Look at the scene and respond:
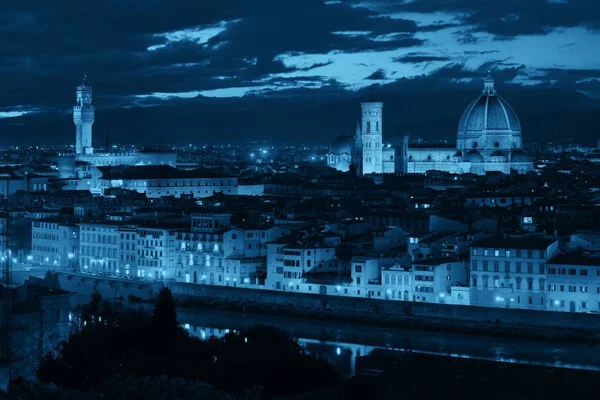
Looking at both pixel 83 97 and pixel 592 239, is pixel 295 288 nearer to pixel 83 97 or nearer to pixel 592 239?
pixel 592 239

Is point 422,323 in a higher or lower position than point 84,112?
lower

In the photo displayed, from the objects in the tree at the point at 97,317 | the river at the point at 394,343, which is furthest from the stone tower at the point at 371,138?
the tree at the point at 97,317

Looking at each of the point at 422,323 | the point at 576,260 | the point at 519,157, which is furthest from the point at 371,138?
the point at 422,323

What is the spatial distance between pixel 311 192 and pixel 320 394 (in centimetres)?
4168

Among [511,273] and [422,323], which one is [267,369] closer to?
[422,323]

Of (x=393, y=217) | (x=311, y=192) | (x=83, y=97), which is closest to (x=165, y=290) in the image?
(x=393, y=217)

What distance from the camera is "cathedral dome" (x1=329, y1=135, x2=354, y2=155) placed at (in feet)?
273

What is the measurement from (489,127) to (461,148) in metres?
2.00

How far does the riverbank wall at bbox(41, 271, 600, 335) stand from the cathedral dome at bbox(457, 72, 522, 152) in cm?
4619

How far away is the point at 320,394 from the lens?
63.6 feet

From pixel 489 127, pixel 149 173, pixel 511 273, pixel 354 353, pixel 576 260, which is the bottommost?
pixel 354 353

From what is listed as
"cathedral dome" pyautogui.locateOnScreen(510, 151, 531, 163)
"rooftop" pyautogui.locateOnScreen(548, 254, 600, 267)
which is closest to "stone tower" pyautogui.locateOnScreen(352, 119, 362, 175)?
"cathedral dome" pyautogui.locateOnScreen(510, 151, 531, 163)

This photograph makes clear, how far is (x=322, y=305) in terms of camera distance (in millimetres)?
30125

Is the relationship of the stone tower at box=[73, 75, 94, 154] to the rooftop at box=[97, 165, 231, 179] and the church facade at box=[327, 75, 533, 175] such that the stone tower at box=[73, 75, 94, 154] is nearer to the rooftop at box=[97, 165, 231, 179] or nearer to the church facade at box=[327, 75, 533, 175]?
the rooftop at box=[97, 165, 231, 179]
